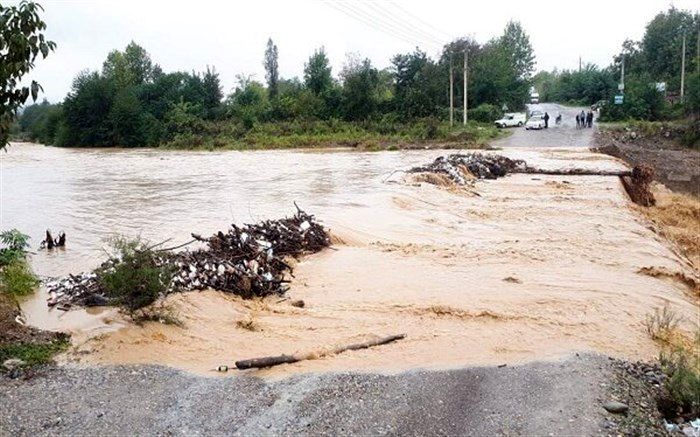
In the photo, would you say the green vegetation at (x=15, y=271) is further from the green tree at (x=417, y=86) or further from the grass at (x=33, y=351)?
the green tree at (x=417, y=86)

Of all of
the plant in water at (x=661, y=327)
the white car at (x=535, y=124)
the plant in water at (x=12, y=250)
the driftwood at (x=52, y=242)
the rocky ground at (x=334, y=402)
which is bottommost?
the plant in water at (x=661, y=327)

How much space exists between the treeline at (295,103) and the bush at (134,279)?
43.7 meters

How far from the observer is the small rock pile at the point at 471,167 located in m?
22.7

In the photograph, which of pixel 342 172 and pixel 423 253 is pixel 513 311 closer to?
pixel 423 253

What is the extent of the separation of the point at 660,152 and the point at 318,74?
38101 mm

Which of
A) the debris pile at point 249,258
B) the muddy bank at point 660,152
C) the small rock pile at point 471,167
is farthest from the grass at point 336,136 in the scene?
the debris pile at point 249,258

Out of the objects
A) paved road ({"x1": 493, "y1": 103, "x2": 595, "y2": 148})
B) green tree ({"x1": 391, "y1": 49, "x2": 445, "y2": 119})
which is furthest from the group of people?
green tree ({"x1": 391, "y1": 49, "x2": 445, "y2": 119})

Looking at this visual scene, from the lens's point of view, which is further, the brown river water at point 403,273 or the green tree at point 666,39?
the green tree at point 666,39

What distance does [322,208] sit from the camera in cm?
1750

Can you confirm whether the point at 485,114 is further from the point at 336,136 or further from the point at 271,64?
the point at 271,64

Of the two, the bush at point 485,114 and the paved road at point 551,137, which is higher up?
the bush at point 485,114

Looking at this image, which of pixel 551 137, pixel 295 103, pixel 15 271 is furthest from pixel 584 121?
pixel 15 271

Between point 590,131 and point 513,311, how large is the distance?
40.2m

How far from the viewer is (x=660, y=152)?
33.7 m
